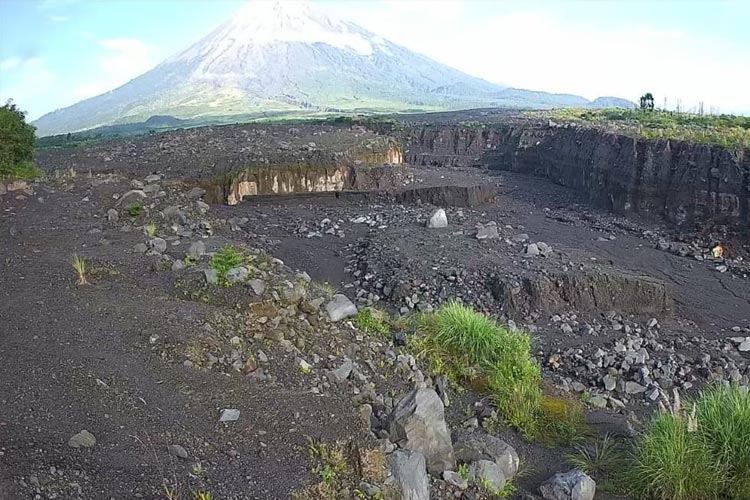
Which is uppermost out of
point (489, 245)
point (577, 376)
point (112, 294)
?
point (112, 294)

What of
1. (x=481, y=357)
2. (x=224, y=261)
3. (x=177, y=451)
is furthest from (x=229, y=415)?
(x=481, y=357)

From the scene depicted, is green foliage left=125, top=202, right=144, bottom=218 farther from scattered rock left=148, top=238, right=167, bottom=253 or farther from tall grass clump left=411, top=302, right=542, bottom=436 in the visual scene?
tall grass clump left=411, top=302, right=542, bottom=436

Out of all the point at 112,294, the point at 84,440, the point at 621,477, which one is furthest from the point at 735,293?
the point at 84,440

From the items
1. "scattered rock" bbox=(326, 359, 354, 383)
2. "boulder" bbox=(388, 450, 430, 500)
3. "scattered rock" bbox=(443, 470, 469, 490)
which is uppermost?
"scattered rock" bbox=(326, 359, 354, 383)

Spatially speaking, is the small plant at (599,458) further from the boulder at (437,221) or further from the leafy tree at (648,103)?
the leafy tree at (648,103)

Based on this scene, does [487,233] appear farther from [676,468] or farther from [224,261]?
[676,468]

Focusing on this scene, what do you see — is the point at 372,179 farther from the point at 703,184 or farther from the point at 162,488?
the point at 162,488

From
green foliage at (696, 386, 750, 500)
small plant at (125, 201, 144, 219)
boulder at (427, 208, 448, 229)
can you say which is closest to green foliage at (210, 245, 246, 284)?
small plant at (125, 201, 144, 219)
